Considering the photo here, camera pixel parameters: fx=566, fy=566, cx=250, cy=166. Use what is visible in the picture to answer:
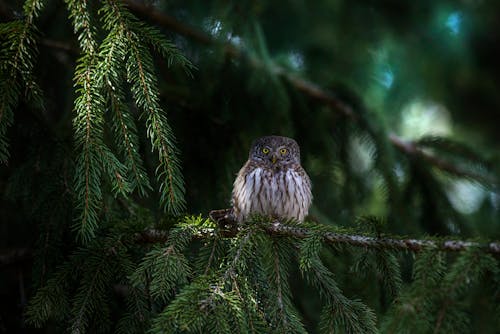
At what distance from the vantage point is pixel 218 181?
3383mm

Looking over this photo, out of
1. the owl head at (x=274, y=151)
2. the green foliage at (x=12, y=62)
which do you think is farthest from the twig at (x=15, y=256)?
the owl head at (x=274, y=151)

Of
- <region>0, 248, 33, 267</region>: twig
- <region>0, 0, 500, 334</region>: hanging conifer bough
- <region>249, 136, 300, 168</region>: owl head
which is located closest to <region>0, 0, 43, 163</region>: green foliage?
<region>0, 0, 500, 334</region>: hanging conifer bough

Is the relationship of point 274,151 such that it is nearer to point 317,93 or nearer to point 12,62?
point 317,93

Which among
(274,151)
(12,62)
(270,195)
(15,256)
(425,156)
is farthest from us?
(425,156)

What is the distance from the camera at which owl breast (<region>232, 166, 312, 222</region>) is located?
325cm

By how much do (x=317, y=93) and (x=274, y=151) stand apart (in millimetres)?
746

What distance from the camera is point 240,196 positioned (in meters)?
3.32

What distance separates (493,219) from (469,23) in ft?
6.22

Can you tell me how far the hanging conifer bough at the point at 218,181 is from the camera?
1.85 meters

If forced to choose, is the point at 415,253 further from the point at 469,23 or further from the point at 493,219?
the point at 469,23

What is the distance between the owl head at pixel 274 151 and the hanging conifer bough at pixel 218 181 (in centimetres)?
15

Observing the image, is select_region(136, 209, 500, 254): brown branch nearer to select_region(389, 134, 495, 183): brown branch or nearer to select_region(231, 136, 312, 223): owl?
select_region(231, 136, 312, 223): owl

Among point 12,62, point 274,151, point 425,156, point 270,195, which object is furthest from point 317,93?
point 12,62

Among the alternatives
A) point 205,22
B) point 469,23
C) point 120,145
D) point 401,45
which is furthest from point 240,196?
point 469,23
